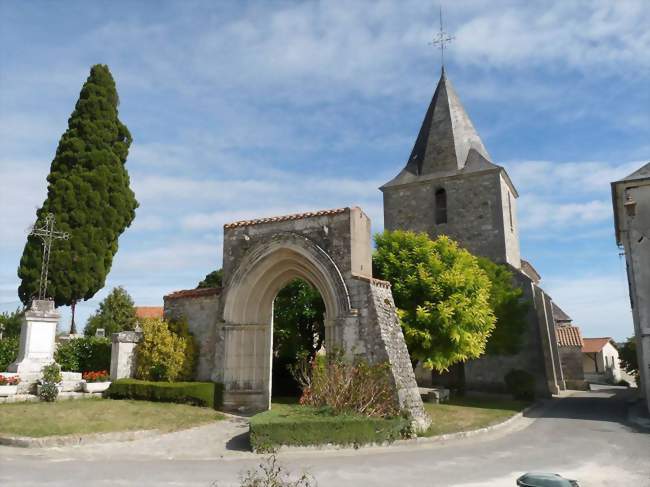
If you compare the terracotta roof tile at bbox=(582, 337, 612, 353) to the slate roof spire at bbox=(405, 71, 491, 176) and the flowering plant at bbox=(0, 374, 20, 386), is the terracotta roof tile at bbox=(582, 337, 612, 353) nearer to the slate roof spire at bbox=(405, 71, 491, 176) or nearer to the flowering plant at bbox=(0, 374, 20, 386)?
the slate roof spire at bbox=(405, 71, 491, 176)

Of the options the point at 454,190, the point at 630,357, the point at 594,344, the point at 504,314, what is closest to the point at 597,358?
the point at 594,344

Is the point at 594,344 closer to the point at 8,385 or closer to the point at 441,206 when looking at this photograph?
the point at 441,206

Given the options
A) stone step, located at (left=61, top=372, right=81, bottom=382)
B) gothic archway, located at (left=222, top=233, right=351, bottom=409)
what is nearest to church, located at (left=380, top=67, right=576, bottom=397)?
gothic archway, located at (left=222, top=233, right=351, bottom=409)

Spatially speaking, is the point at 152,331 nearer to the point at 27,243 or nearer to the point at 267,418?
the point at 267,418

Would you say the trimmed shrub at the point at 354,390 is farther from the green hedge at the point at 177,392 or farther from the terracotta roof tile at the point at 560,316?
the terracotta roof tile at the point at 560,316

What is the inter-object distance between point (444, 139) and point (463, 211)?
167 inches

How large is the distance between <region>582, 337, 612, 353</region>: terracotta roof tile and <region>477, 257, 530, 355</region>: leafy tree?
25.6 m

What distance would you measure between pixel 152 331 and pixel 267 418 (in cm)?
575

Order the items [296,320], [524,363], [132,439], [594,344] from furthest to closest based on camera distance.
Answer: [594,344]
[524,363]
[296,320]
[132,439]

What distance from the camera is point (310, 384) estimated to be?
11.0 metres

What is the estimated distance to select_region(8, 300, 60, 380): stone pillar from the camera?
45.6ft

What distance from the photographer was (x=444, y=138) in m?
26.2

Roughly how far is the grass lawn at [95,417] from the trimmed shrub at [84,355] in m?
3.76

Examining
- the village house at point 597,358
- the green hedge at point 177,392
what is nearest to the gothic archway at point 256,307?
the green hedge at point 177,392
